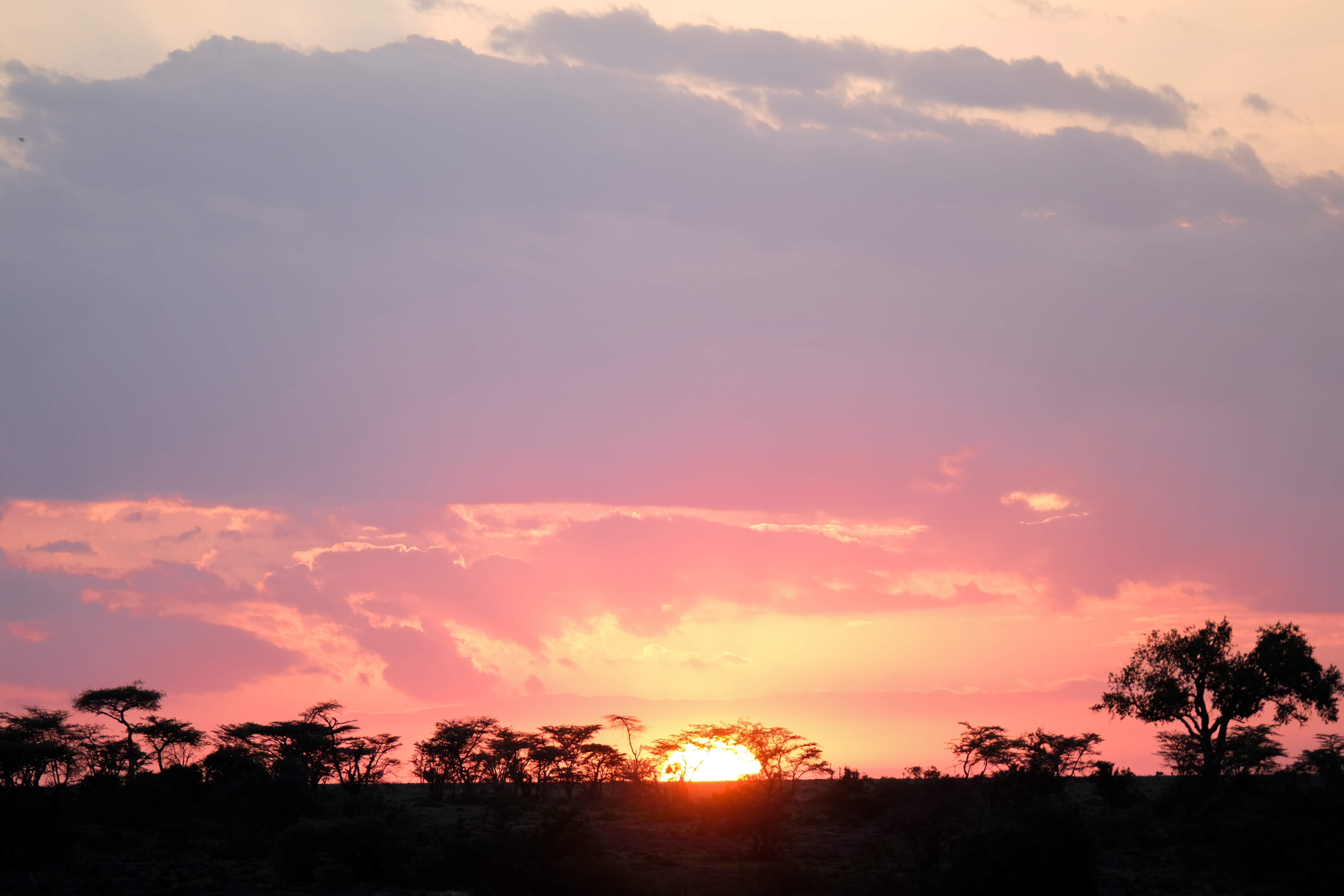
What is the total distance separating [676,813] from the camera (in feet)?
292

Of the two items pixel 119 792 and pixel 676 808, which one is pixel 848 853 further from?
pixel 119 792

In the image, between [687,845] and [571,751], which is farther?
[571,751]

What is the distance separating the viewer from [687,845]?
74750 mm

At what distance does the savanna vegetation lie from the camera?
189ft

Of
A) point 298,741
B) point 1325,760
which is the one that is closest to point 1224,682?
point 1325,760

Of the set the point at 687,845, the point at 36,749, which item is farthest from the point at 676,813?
the point at 36,749

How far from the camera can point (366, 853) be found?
203 ft

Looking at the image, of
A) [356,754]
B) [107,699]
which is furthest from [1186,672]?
[107,699]

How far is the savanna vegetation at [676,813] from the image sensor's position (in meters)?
57.6

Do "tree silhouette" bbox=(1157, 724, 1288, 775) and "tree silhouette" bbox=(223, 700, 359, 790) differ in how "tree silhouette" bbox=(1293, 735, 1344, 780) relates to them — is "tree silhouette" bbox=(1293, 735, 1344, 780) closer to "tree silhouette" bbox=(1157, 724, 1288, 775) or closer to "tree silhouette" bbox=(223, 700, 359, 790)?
"tree silhouette" bbox=(1157, 724, 1288, 775)

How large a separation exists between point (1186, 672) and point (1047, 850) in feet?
128

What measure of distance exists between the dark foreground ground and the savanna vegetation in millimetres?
168

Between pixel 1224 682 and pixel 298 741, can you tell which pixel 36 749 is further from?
pixel 1224 682

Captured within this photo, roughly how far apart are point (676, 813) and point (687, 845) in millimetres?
14414
